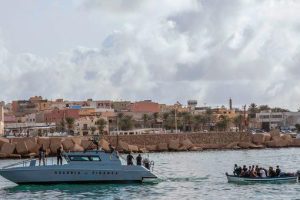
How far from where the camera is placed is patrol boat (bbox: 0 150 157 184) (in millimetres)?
50375

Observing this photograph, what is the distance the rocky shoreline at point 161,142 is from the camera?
10219 centimetres

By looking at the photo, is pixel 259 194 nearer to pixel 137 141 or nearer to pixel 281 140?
pixel 137 141

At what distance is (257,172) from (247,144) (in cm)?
7786

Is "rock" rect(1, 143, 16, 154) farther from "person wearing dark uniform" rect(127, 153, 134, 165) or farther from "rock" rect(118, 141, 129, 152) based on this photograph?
"person wearing dark uniform" rect(127, 153, 134, 165)

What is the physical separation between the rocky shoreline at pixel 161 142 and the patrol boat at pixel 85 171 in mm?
49176

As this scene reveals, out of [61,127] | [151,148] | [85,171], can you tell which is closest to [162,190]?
[85,171]

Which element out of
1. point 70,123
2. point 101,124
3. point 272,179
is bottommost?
point 272,179

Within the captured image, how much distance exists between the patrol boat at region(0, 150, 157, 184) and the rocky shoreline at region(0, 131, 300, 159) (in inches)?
1936

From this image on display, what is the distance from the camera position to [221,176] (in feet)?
197

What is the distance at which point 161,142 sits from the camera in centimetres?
12469

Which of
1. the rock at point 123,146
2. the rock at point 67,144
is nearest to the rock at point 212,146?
the rock at point 123,146

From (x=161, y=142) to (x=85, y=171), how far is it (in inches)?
2931

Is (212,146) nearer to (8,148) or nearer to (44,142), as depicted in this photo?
(44,142)

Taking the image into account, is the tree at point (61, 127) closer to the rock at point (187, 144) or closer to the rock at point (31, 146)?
the rock at point (187, 144)
